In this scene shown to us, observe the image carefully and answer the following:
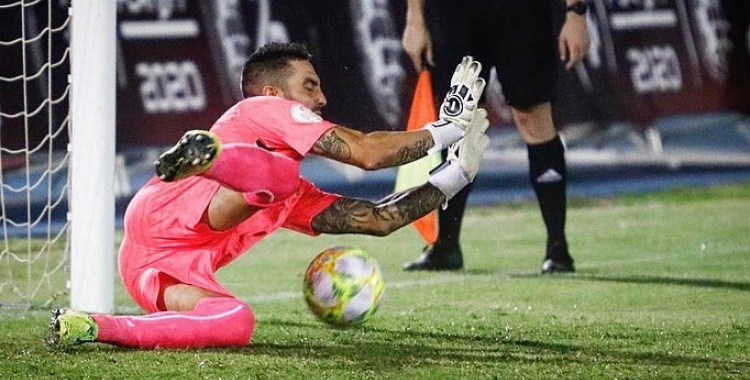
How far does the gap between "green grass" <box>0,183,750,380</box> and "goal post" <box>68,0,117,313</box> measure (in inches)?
10.7

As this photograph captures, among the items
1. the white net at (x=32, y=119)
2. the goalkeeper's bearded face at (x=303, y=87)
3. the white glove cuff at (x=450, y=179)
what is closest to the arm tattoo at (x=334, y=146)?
the goalkeeper's bearded face at (x=303, y=87)

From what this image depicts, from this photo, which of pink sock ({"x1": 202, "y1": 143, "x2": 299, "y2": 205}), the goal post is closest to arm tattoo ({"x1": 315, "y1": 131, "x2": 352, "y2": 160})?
pink sock ({"x1": 202, "y1": 143, "x2": 299, "y2": 205})

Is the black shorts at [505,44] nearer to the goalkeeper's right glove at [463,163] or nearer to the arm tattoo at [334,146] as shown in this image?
the goalkeeper's right glove at [463,163]

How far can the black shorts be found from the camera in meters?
7.46

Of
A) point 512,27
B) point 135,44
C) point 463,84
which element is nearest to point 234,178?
point 463,84

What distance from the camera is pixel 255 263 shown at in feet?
26.5

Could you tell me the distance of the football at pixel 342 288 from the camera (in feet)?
16.1

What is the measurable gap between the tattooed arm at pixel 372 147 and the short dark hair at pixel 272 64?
1.11 feet

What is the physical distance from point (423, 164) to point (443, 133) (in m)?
2.95

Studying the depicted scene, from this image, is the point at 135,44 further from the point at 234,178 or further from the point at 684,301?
the point at 234,178

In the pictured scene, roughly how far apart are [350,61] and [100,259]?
5.24m

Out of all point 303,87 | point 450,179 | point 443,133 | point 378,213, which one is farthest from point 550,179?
point 303,87

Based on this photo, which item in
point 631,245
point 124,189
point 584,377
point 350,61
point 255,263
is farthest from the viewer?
point 350,61

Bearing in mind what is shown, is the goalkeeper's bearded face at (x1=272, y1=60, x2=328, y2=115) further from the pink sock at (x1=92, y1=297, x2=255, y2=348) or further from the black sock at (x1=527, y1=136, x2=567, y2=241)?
the black sock at (x1=527, y1=136, x2=567, y2=241)
